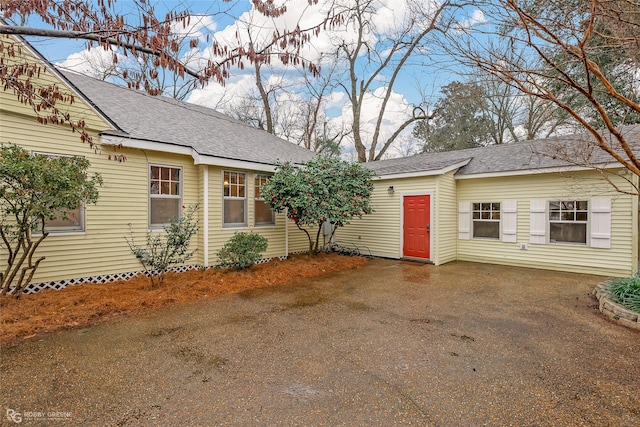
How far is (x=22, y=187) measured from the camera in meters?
4.22

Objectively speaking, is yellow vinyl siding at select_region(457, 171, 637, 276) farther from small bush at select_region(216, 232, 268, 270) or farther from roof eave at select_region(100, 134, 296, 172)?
small bush at select_region(216, 232, 268, 270)

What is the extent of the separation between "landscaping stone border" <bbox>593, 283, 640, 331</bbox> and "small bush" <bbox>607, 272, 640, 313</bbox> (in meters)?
0.09

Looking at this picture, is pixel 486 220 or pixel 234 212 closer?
pixel 234 212

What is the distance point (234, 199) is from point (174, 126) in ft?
8.10

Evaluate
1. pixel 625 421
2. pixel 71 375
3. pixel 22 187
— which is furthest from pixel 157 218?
pixel 625 421

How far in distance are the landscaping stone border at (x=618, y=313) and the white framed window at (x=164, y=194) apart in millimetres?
7813

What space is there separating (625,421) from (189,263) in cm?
736

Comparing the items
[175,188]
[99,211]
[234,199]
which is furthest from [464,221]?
[99,211]

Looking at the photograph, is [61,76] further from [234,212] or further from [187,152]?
[234,212]

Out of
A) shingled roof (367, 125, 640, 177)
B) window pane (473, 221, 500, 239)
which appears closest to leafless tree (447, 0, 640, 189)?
shingled roof (367, 125, 640, 177)

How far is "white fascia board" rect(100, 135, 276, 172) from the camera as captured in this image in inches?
233

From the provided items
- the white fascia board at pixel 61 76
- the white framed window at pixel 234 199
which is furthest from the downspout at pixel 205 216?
the white fascia board at pixel 61 76

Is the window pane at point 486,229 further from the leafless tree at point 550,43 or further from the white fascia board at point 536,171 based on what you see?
the leafless tree at point 550,43

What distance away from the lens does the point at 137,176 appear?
21.0ft
